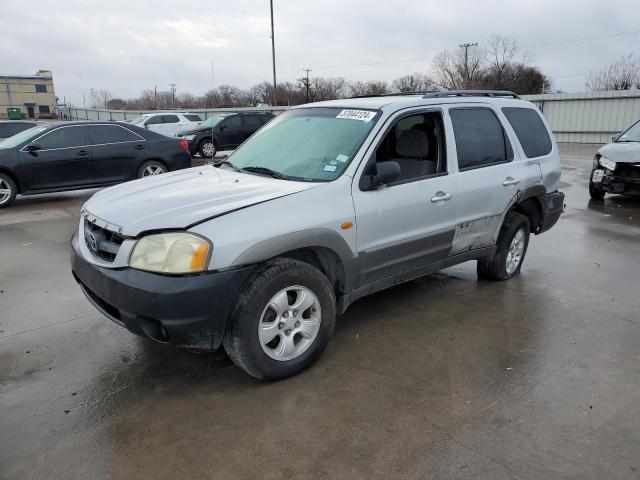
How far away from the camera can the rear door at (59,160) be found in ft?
31.3

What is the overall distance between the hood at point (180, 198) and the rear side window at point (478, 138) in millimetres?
1593

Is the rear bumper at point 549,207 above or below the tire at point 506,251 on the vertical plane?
above

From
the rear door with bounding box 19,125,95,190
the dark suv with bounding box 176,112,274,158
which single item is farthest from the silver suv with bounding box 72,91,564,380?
the dark suv with bounding box 176,112,274,158

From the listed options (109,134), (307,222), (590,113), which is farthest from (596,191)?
(590,113)

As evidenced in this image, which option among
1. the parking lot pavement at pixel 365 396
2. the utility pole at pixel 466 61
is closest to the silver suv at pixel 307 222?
the parking lot pavement at pixel 365 396

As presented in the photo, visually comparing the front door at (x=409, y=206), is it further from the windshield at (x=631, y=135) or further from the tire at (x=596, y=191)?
the windshield at (x=631, y=135)

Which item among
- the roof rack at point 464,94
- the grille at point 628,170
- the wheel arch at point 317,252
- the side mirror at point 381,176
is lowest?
the grille at point 628,170

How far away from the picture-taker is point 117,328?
13.8 ft

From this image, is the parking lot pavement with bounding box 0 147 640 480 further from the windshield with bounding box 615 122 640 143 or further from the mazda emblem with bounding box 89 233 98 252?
the windshield with bounding box 615 122 640 143

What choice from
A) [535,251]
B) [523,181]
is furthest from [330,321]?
[535,251]

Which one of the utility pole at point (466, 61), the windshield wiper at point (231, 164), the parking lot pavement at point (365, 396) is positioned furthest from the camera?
the utility pole at point (466, 61)

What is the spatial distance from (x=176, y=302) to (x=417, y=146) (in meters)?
2.41

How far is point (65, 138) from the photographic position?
32.3 feet

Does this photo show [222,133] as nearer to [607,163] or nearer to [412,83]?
[607,163]
